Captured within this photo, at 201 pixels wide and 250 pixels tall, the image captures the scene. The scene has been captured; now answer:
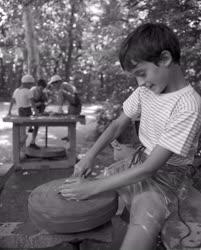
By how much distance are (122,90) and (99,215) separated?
5544 mm

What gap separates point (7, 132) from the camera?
911cm

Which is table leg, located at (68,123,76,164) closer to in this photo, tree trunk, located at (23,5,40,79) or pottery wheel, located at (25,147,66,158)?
pottery wheel, located at (25,147,66,158)

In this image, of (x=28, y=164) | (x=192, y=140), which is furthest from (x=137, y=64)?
(x=28, y=164)

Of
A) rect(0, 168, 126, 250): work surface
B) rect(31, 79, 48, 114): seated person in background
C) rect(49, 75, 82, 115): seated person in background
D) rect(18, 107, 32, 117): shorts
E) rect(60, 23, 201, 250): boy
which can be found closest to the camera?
rect(60, 23, 201, 250): boy

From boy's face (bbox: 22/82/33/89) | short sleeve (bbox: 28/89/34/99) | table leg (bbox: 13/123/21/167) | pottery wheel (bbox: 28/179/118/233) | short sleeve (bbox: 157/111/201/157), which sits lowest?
table leg (bbox: 13/123/21/167)

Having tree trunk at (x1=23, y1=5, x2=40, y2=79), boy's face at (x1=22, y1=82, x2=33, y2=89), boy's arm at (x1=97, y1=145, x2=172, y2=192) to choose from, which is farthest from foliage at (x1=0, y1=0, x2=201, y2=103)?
boy's arm at (x1=97, y1=145, x2=172, y2=192)

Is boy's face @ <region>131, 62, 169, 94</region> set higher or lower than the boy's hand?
higher

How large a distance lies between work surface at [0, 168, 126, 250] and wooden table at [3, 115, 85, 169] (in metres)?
0.15

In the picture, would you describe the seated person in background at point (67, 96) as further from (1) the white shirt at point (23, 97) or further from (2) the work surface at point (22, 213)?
(2) the work surface at point (22, 213)

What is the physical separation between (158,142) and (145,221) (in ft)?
1.26

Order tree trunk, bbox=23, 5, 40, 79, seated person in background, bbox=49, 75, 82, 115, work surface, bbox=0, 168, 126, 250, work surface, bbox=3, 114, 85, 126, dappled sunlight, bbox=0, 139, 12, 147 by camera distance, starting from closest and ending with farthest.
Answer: work surface, bbox=0, 168, 126, 250
work surface, bbox=3, 114, 85, 126
seated person in background, bbox=49, 75, 82, 115
dappled sunlight, bbox=0, 139, 12, 147
tree trunk, bbox=23, 5, 40, 79

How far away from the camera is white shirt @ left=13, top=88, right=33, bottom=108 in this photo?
6.68 m

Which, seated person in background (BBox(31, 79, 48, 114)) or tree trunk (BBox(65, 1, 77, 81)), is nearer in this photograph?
seated person in background (BBox(31, 79, 48, 114))

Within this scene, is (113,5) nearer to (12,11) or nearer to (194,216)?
(12,11)
